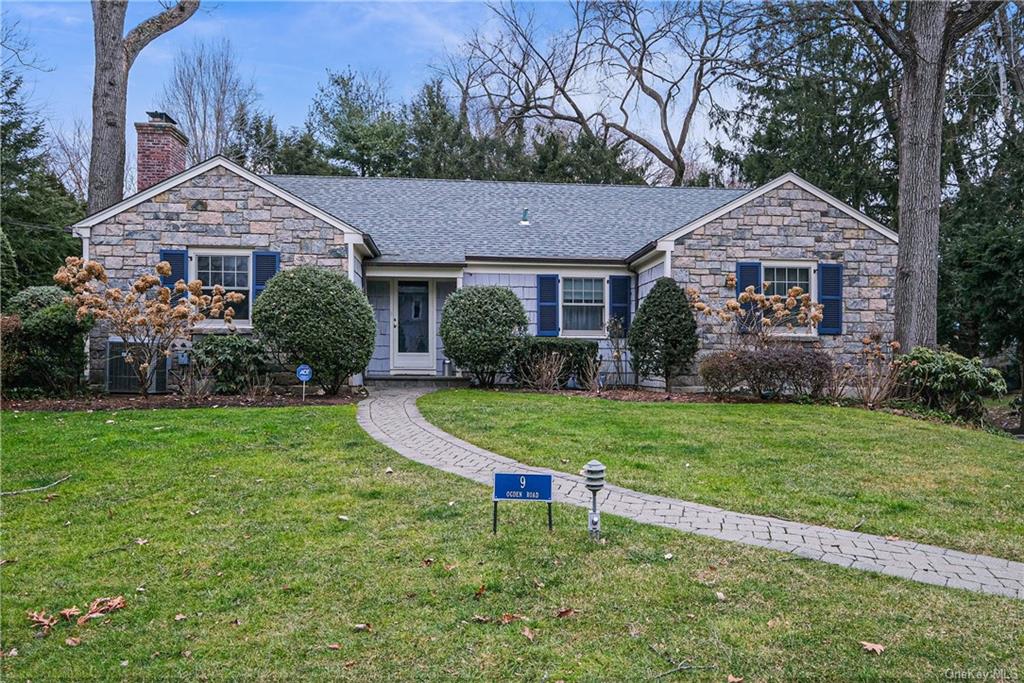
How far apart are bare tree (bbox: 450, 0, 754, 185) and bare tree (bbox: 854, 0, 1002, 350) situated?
41.5 feet

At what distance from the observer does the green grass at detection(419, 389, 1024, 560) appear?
496cm

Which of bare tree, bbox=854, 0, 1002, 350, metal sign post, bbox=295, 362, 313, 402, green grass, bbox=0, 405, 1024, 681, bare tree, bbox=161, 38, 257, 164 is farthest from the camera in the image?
bare tree, bbox=161, 38, 257, 164

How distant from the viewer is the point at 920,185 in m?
11.9

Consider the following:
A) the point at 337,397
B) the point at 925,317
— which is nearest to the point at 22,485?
the point at 337,397

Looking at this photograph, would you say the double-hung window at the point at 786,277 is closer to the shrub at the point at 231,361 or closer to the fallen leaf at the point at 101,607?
the shrub at the point at 231,361

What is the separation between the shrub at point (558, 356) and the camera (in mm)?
12078

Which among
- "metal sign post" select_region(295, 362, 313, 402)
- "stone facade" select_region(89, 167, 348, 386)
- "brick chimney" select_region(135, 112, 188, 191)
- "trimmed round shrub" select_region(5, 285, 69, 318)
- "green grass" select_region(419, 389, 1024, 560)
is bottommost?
"green grass" select_region(419, 389, 1024, 560)

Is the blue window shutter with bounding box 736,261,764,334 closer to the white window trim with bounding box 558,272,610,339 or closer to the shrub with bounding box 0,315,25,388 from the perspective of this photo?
the white window trim with bounding box 558,272,610,339

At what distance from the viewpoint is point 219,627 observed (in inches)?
128

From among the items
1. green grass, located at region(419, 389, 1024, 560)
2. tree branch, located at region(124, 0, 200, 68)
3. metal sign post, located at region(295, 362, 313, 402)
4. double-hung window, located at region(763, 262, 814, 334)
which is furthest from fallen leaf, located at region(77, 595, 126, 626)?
tree branch, located at region(124, 0, 200, 68)

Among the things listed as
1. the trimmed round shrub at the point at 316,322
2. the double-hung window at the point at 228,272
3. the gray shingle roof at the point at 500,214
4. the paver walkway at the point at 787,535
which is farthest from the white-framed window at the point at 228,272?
the paver walkway at the point at 787,535

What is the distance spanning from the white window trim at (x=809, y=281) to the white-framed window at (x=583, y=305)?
3.23 meters

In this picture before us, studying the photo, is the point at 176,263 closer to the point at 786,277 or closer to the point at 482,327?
the point at 482,327

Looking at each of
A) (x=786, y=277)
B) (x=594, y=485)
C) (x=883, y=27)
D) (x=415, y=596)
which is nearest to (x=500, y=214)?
(x=786, y=277)
